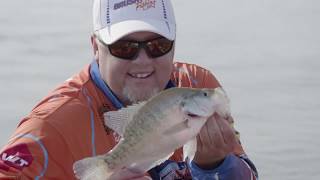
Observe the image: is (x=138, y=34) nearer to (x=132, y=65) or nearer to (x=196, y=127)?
(x=132, y=65)

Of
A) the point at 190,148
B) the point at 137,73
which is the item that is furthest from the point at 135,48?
Result: the point at 190,148

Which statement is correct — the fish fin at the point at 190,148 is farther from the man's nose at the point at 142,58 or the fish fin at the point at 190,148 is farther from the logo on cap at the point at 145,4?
the logo on cap at the point at 145,4

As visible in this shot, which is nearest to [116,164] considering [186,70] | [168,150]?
[168,150]

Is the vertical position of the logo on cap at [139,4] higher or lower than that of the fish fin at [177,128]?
higher

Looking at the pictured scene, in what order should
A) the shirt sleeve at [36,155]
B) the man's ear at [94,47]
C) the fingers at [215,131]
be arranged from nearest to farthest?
1. the fingers at [215,131]
2. the shirt sleeve at [36,155]
3. the man's ear at [94,47]

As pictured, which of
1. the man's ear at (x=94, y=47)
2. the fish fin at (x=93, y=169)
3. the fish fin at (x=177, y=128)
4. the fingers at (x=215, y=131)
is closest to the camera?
the fish fin at (x=177, y=128)

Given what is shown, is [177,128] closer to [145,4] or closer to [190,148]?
[190,148]

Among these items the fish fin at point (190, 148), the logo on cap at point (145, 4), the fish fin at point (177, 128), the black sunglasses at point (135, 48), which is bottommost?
the fish fin at point (190, 148)

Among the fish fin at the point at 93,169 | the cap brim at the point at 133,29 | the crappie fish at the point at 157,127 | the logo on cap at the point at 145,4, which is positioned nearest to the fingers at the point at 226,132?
the crappie fish at the point at 157,127
